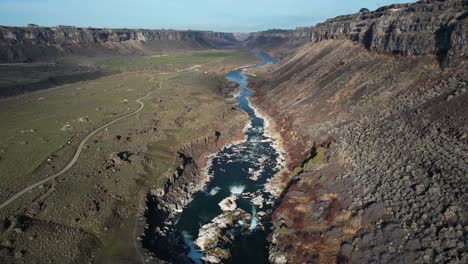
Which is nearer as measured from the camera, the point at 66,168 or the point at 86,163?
the point at 66,168

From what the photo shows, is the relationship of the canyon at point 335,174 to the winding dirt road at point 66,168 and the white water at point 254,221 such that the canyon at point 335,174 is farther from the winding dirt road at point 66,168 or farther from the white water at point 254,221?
the winding dirt road at point 66,168

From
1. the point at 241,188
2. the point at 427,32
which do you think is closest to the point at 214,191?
the point at 241,188

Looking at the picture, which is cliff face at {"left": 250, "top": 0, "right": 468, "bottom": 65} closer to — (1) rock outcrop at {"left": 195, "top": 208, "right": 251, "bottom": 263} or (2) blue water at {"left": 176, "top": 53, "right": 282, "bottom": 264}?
(2) blue water at {"left": 176, "top": 53, "right": 282, "bottom": 264}

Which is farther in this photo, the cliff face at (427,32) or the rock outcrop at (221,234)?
the cliff face at (427,32)

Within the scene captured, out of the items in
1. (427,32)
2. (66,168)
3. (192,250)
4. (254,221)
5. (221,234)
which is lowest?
(192,250)

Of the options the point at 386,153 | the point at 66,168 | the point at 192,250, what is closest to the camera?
the point at 192,250

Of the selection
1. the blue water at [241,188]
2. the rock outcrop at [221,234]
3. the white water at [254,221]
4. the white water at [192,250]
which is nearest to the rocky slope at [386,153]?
the white water at [254,221]

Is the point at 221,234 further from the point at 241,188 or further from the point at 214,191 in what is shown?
the point at 241,188
